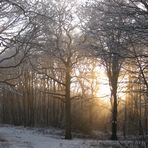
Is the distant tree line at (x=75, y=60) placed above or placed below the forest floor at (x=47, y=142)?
above

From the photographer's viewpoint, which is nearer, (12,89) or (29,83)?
(12,89)

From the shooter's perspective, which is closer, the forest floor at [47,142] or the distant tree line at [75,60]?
the distant tree line at [75,60]

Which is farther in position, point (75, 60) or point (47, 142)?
point (75, 60)

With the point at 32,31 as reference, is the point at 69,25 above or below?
above

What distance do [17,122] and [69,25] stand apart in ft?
92.6

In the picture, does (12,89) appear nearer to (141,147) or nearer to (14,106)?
(141,147)

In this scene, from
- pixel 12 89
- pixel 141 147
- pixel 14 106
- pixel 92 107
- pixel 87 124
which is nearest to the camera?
pixel 141 147

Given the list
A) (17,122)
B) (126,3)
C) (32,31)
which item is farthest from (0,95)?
(126,3)

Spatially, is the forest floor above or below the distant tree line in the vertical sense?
below

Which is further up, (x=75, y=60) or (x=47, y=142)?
(x=75, y=60)

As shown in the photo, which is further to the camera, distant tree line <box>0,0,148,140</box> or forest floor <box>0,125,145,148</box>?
forest floor <box>0,125,145,148</box>

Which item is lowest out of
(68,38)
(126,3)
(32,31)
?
(126,3)

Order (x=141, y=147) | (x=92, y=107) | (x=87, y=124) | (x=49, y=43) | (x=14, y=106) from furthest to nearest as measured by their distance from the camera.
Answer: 1. (x=14, y=106)
2. (x=92, y=107)
3. (x=87, y=124)
4. (x=49, y=43)
5. (x=141, y=147)

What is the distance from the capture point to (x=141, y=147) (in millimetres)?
10555
